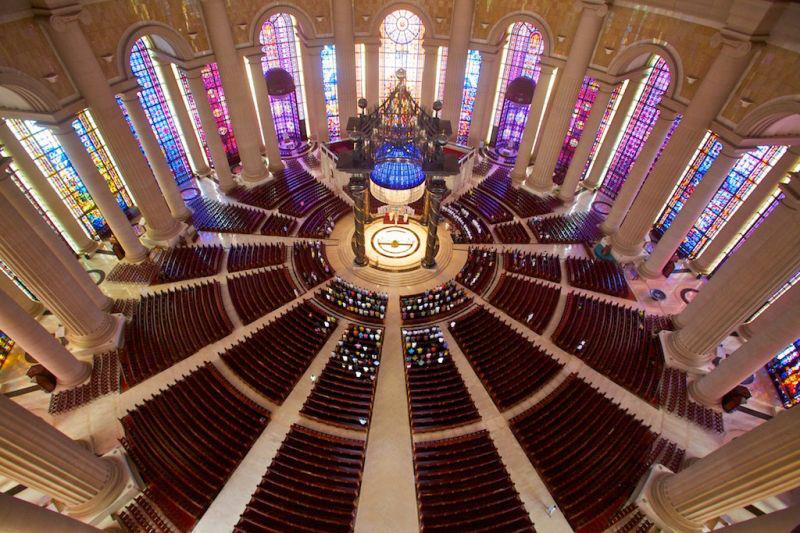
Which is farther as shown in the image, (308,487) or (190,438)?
(190,438)

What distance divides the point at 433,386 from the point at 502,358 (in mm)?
3726

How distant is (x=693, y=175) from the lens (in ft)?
88.6

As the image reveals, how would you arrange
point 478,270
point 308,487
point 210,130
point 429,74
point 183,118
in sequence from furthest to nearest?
point 429,74, point 183,118, point 210,130, point 478,270, point 308,487

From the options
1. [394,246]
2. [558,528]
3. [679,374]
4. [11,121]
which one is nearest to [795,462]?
[558,528]

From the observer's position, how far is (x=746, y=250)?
16641mm

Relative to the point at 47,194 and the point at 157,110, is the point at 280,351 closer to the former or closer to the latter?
the point at 47,194

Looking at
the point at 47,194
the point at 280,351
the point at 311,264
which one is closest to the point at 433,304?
the point at 311,264

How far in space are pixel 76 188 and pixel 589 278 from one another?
30572mm

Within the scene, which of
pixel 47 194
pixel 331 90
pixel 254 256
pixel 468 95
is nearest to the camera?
pixel 47 194

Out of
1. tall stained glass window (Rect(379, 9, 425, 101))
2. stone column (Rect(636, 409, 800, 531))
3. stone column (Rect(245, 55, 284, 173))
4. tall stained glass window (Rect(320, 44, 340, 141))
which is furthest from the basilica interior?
tall stained glass window (Rect(379, 9, 425, 101))

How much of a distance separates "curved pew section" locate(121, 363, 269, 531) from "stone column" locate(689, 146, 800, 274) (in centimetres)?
2609

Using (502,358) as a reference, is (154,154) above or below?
above

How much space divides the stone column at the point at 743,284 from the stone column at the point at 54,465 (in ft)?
78.2

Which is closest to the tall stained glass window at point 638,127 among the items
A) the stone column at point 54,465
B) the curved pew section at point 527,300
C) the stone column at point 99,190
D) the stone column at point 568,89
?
the stone column at point 568,89
